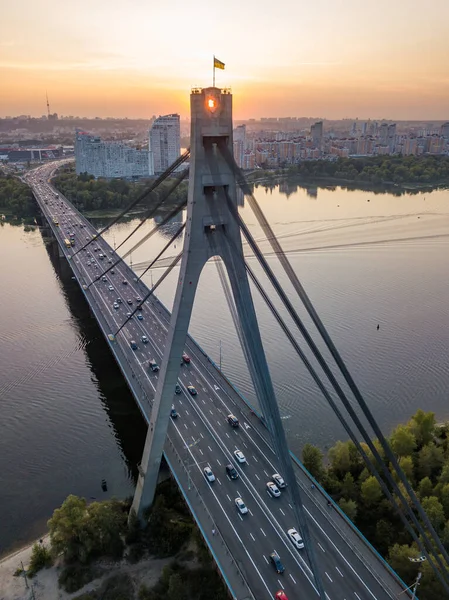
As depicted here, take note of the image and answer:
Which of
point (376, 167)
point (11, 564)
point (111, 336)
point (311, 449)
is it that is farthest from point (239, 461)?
point (376, 167)


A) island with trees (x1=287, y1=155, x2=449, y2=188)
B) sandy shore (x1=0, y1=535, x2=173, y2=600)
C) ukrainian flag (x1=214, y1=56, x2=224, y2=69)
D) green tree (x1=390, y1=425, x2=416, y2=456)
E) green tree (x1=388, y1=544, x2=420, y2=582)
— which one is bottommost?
sandy shore (x1=0, y1=535, x2=173, y2=600)

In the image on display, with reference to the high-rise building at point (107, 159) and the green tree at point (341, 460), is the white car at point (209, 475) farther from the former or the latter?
the high-rise building at point (107, 159)

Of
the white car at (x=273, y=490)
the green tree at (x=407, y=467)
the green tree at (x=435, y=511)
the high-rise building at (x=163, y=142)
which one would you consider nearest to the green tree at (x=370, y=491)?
the green tree at (x=435, y=511)

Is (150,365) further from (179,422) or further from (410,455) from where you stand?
(410,455)

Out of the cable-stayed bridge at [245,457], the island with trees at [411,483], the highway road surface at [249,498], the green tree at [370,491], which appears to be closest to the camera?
the cable-stayed bridge at [245,457]

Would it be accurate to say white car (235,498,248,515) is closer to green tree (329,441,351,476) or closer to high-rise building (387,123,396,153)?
green tree (329,441,351,476)

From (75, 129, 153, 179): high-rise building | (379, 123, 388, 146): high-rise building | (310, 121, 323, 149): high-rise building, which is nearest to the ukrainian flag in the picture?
(75, 129, 153, 179): high-rise building
